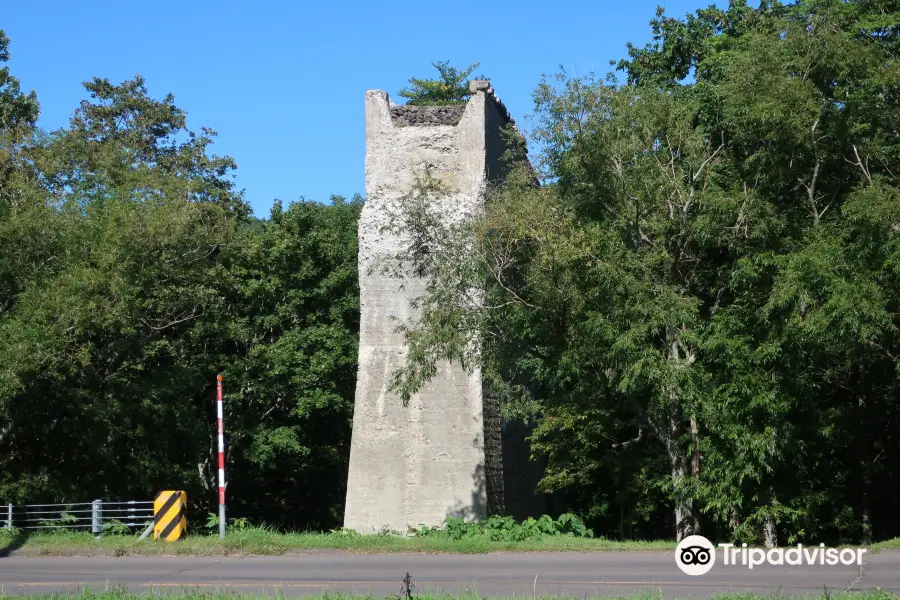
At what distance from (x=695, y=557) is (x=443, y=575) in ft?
10.5

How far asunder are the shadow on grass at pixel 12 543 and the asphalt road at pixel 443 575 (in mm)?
804

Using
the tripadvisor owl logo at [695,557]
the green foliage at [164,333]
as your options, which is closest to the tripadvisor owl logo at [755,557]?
the tripadvisor owl logo at [695,557]

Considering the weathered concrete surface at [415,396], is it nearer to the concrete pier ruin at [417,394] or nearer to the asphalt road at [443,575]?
the concrete pier ruin at [417,394]

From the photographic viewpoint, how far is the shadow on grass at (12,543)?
15.3 m

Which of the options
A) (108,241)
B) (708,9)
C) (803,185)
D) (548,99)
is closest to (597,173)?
(548,99)

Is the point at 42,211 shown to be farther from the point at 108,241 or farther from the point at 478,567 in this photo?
the point at 478,567

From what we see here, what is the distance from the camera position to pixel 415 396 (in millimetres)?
19344

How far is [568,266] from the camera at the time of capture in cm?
1536

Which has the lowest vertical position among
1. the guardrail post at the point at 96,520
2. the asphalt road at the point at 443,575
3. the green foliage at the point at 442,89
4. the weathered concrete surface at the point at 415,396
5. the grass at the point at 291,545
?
the asphalt road at the point at 443,575

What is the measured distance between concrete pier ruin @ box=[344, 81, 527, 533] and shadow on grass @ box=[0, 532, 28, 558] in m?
5.99

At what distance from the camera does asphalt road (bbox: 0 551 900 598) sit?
10.3 m

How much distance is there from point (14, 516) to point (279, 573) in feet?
37.1

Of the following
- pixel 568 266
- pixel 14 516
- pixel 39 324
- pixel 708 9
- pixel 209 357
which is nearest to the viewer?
pixel 568 266

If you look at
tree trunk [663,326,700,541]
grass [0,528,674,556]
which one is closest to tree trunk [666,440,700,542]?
tree trunk [663,326,700,541]
